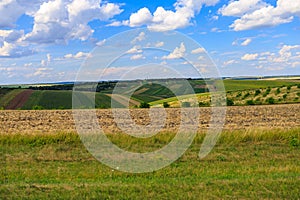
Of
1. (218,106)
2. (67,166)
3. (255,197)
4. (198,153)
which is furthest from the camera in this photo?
(218,106)

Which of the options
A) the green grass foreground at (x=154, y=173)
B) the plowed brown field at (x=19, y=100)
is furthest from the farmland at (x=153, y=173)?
the plowed brown field at (x=19, y=100)

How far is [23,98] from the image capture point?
58.7 meters

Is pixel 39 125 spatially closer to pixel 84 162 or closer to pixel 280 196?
pixel 84 162

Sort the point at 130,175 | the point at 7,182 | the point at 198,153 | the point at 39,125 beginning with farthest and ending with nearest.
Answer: the point at 39,125
the point at 198,153
the point at 130,175
the point at 7,182

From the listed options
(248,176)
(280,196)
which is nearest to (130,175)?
(248,176)

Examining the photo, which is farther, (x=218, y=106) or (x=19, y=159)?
(x=218, y=106)

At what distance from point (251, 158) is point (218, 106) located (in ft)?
74.8

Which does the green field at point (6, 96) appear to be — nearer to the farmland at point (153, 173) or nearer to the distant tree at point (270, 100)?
the distant tree at point (270, 100)

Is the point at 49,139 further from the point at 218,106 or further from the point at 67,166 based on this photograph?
the point at 218,106

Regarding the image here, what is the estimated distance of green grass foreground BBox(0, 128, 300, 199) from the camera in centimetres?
802

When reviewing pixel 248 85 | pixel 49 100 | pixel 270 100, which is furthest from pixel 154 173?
pixel 248 85

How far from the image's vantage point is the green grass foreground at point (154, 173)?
802 centimetres

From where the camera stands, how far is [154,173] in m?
10.4

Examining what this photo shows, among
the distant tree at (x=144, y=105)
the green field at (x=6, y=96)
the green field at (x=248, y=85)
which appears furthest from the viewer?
the green field at (x=248, y=85)
